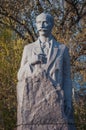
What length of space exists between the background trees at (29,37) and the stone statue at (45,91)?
1048 centimetres

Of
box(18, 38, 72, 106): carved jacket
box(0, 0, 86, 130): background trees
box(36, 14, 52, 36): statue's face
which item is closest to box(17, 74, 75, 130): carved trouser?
box(18, 38, 72, 106): carved jacket

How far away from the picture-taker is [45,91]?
27.3 ft

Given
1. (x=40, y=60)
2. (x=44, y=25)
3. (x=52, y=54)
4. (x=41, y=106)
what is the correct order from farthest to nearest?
(x=44, y=25) < (x=52, y=54) < (x=40, y=60) < (x=41, y=106)

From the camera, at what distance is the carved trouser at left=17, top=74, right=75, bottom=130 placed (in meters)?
8.22

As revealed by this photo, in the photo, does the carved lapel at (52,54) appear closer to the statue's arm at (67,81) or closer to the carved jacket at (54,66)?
the carved jacket at (54,66)

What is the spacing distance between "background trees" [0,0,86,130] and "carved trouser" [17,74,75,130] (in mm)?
10616

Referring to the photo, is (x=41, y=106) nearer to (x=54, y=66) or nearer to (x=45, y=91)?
(x=45, y=91)

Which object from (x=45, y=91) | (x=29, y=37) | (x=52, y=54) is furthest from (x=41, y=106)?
(x=29, y=37)

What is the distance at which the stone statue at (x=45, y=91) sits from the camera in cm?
823

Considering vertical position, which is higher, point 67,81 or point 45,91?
point 67,81

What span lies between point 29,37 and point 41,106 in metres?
13.9

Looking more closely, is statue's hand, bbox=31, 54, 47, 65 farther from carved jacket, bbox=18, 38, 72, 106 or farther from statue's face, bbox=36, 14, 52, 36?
statue's face, bbox=36, 14, 52, 36

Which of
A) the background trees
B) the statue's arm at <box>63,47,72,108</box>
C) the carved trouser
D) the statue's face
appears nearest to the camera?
the carved trouser

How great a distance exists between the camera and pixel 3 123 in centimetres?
1917
